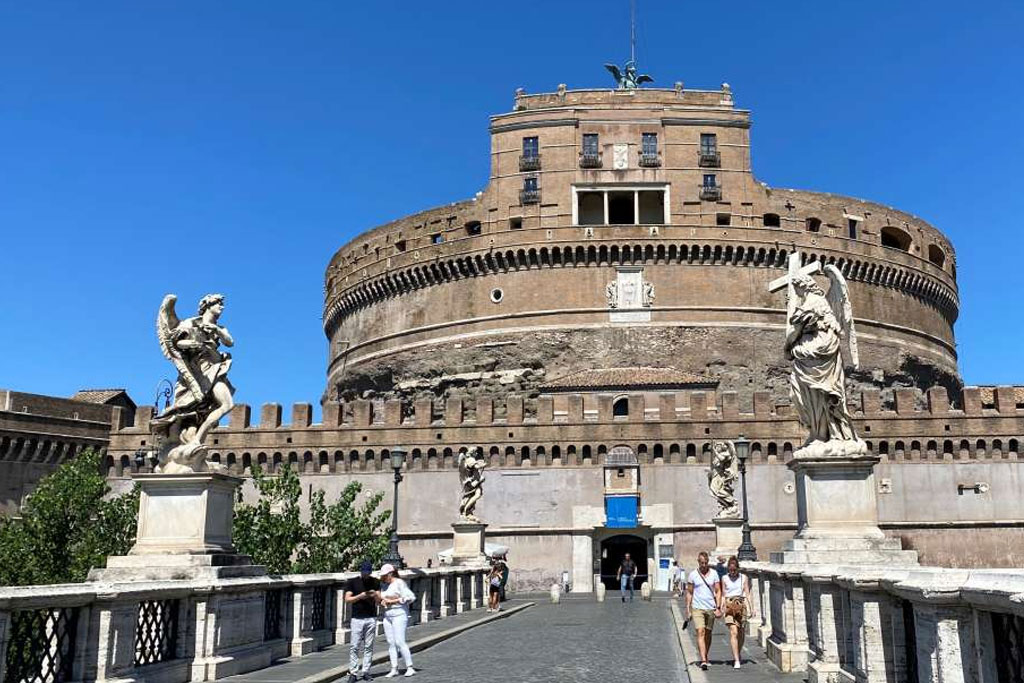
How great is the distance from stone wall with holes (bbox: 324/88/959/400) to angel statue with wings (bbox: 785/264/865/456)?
32.8 metres

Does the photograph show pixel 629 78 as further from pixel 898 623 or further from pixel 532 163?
pixel 898 623

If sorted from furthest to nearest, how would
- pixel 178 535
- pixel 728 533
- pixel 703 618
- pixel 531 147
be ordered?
pixel 531 147
pixel 728 533
pixel 703 618
pixel 178 535

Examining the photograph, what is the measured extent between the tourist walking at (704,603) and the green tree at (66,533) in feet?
65.5

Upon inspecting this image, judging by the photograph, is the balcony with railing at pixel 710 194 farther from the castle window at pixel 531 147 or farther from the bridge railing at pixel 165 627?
the bridge railing at pixel 165 627

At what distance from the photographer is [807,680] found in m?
7.95

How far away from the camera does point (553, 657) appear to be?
432 inches

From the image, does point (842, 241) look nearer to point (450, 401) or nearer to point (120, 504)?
point (450, 401)

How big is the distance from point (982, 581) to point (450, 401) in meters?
32.9

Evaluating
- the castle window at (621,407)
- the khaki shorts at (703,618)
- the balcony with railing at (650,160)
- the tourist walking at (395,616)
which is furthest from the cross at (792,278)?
the balcony with railing at (650,160)

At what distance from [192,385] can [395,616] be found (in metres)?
2.97

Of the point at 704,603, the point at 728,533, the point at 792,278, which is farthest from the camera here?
the point at 728,533

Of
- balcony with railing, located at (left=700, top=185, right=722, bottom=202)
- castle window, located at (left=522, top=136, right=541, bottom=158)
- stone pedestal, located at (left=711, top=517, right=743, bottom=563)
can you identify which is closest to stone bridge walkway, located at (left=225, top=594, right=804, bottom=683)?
stone pedestal, located at (left=711, top=517, right=743, bottom=563)

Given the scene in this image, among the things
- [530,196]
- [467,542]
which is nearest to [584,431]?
[467,542]

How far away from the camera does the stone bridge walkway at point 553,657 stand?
8.93 m
